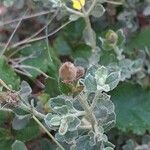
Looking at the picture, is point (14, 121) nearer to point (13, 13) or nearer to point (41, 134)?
point (41, 134)

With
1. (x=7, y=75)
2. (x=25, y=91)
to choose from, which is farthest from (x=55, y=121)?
(x=7, y=75)

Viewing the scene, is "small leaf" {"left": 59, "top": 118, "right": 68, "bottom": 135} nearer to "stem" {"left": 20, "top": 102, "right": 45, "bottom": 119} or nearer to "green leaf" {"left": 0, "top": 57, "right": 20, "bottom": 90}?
"stem" {"left": 20, "top": 102, "right": 45, "bottom": 119}

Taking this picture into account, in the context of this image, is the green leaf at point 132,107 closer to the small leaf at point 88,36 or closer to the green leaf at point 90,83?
the small leaf at point 88,36

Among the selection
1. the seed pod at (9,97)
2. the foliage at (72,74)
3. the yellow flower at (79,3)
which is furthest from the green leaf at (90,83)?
the yellow flower at (79,3)

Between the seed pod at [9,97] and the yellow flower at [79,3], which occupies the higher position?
the yellow flower at [79,3]

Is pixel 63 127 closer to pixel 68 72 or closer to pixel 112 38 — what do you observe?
pixel 68 72
